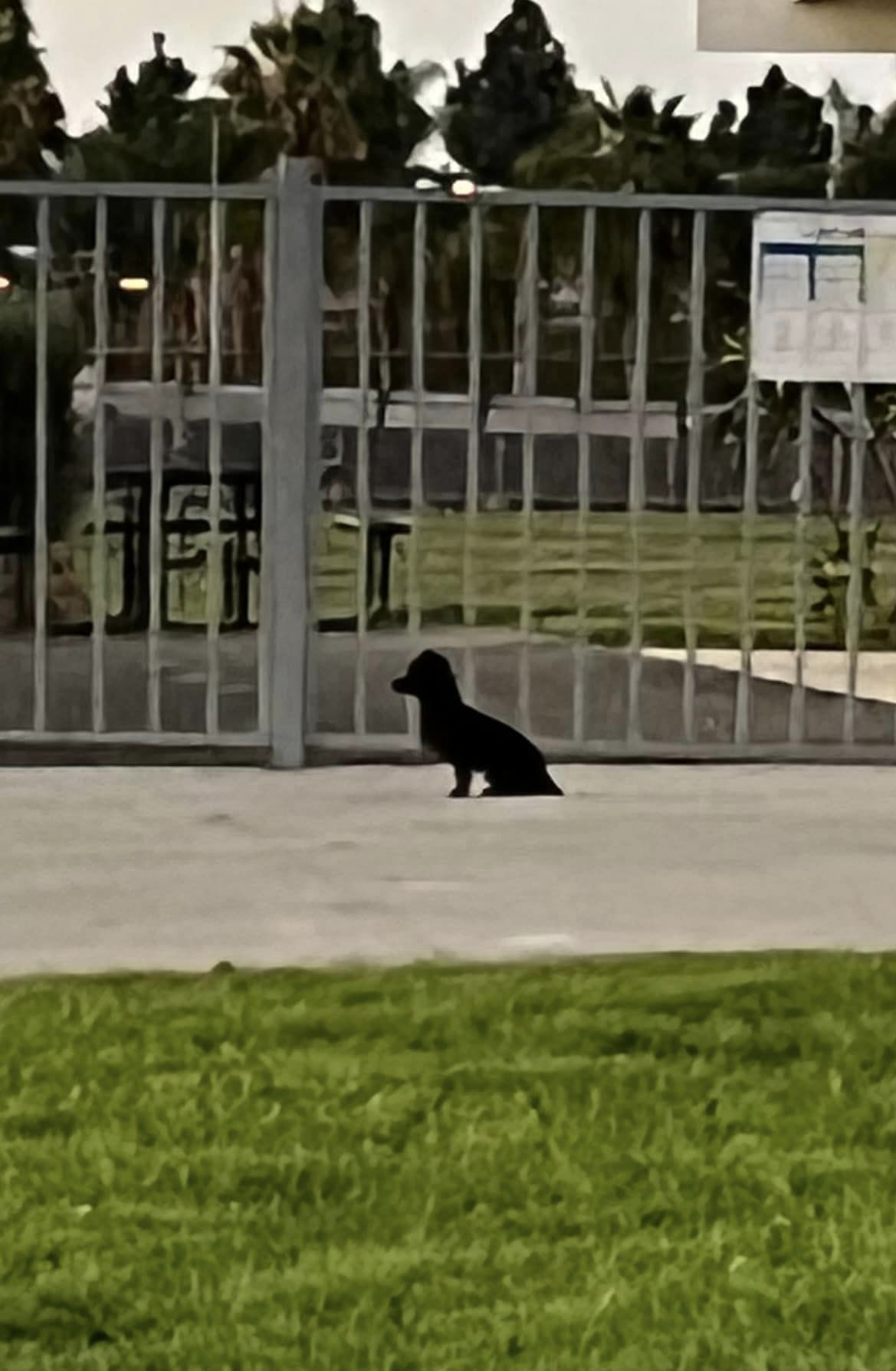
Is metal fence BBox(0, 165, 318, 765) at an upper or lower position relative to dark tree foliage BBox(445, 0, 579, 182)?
lower

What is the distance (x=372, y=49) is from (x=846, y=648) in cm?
807

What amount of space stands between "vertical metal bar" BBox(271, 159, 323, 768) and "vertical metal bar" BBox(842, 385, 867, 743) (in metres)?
1.62

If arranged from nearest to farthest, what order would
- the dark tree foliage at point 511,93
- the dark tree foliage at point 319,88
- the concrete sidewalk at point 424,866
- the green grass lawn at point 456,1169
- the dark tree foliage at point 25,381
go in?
1. the green grass lawn at point 456,1169
2. the concrete sidewalk at point 424,866
3. the dark tree foliage at point 25,381
4. the dark tree foliage at point 511,93
5. the dark tree foliage at point 319,88

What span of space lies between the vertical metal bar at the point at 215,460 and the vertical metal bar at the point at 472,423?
748 mm

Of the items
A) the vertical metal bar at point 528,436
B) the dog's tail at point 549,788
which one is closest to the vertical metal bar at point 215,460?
the vertical metal bar at point 528,436

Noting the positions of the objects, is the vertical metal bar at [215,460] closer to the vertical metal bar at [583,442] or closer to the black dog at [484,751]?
the black dog at [484,751]

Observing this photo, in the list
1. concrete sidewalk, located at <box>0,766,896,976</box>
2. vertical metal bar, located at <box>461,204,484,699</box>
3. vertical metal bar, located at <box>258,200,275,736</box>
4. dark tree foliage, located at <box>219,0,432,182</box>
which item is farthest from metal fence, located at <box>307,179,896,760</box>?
dark tree foliage, located at <box>219,0,432,182</box>

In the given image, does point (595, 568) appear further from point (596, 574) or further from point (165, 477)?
point (165, 477)

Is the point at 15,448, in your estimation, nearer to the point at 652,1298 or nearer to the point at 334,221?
the point at 334,221

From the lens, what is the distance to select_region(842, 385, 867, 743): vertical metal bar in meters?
7.10

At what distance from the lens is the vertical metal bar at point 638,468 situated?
704cm

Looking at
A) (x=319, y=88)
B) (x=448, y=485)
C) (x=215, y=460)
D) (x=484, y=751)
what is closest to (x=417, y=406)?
(x=448, y=485)

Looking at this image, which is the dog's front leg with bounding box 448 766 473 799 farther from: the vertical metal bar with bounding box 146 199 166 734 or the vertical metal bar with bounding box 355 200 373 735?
the vertical metal bar with bounding box 146 199 166 734

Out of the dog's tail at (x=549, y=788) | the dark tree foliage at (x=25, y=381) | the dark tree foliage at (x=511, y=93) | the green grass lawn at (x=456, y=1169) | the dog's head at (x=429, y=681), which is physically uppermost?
the dark tree foliage at (x=511, y=93)
